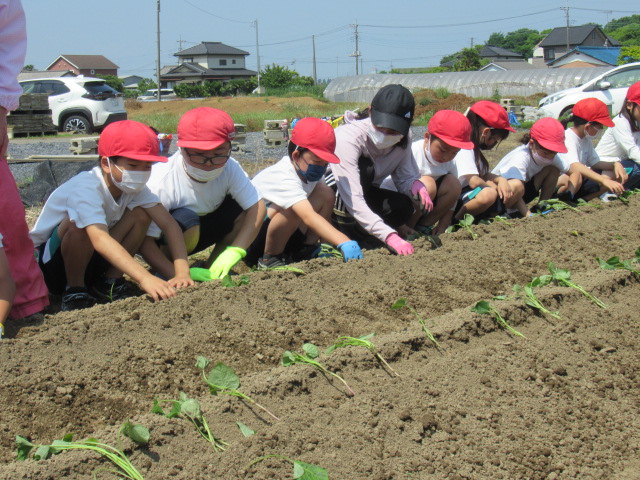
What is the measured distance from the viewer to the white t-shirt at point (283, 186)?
4059 mm

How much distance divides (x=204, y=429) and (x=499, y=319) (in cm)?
156

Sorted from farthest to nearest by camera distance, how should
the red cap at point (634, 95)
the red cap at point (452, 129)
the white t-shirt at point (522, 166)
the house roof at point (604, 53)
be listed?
the house roof at point (604, 53), the red cap at point (634, 95), the white t-shirt at point (522, 166), the red cap at point (452, 129)

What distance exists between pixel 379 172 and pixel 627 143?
306 cm

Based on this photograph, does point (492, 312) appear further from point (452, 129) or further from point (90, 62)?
point (90, 62)

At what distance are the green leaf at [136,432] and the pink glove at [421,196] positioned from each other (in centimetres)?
289

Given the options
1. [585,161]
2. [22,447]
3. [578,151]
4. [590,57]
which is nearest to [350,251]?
[22,447]

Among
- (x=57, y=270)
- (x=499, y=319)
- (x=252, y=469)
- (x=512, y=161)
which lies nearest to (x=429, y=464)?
(x=252, y=469)

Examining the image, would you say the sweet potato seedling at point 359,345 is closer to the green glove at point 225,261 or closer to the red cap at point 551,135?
the green glove at point 225,261

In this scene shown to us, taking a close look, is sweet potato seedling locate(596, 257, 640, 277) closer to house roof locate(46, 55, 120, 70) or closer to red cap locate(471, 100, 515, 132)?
red cap locate(471, 100, 515, 132)

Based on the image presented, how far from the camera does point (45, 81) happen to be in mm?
16531

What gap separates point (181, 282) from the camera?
136 inches

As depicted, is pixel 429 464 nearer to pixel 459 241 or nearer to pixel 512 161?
pixel 459 241

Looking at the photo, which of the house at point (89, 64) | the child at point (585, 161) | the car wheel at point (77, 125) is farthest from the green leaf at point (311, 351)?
the house at point (89, 64)

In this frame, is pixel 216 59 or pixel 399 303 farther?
pixel 216 59
